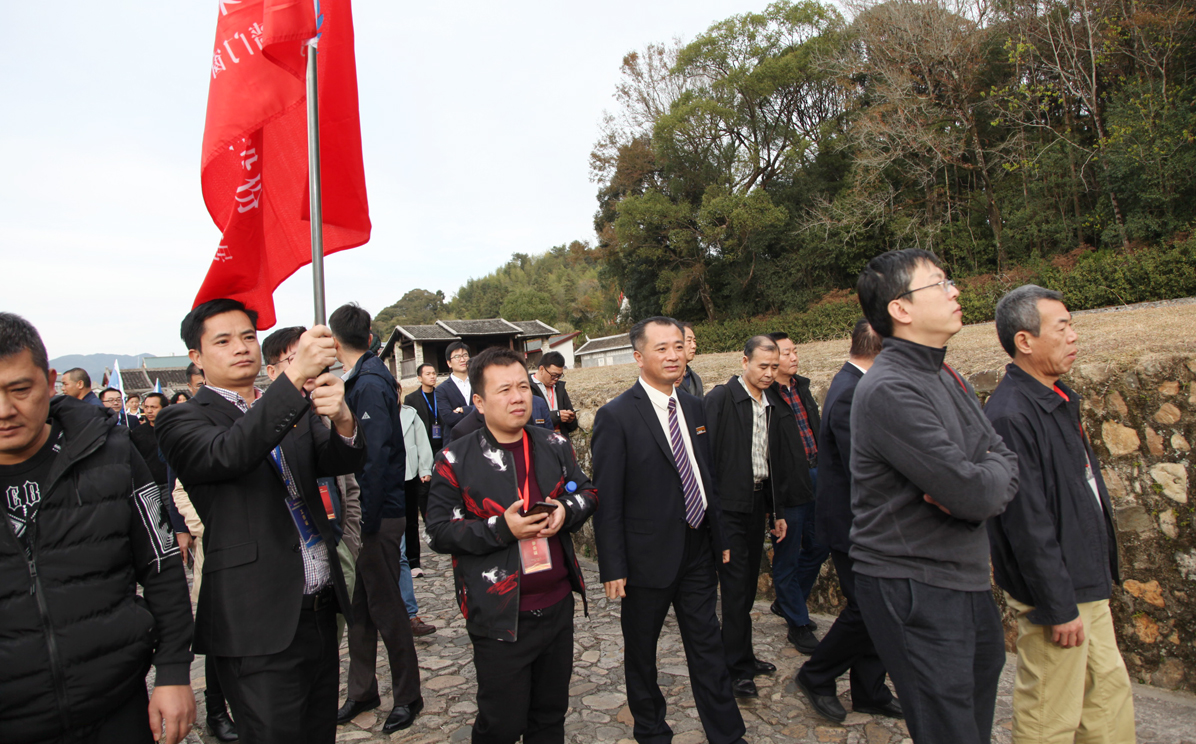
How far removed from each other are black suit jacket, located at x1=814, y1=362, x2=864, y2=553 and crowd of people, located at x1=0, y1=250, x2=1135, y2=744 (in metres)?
0.02

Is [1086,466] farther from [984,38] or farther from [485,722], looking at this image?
[984,38]

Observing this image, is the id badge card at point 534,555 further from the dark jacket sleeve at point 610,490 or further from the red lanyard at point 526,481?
the dark jacket sleeve at point 610,490

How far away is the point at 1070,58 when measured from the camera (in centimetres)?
1959

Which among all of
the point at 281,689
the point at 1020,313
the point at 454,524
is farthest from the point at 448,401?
the point at 1020,313

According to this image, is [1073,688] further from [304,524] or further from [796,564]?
[304,524]

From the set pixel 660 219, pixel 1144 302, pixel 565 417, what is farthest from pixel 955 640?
pixel 660 219

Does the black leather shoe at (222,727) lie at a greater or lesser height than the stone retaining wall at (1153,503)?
lesser

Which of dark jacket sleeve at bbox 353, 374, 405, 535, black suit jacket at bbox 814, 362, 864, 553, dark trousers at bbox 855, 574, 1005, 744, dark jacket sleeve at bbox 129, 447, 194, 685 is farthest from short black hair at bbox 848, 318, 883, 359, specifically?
dark jacket sleeve at bbox 129, 447, 194, 685

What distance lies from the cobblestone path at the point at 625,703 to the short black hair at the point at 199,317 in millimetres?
2421

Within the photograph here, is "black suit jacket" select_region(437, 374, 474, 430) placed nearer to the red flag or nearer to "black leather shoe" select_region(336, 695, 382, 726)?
"black leather shoe" select_region(336, 695, 382, 726)

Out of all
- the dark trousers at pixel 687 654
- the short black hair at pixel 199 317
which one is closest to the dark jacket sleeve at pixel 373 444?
the short black hair at pixel 199 317

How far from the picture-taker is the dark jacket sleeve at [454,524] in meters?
2.63

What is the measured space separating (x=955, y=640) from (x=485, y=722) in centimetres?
185

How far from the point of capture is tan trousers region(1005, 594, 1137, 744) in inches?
95.3
